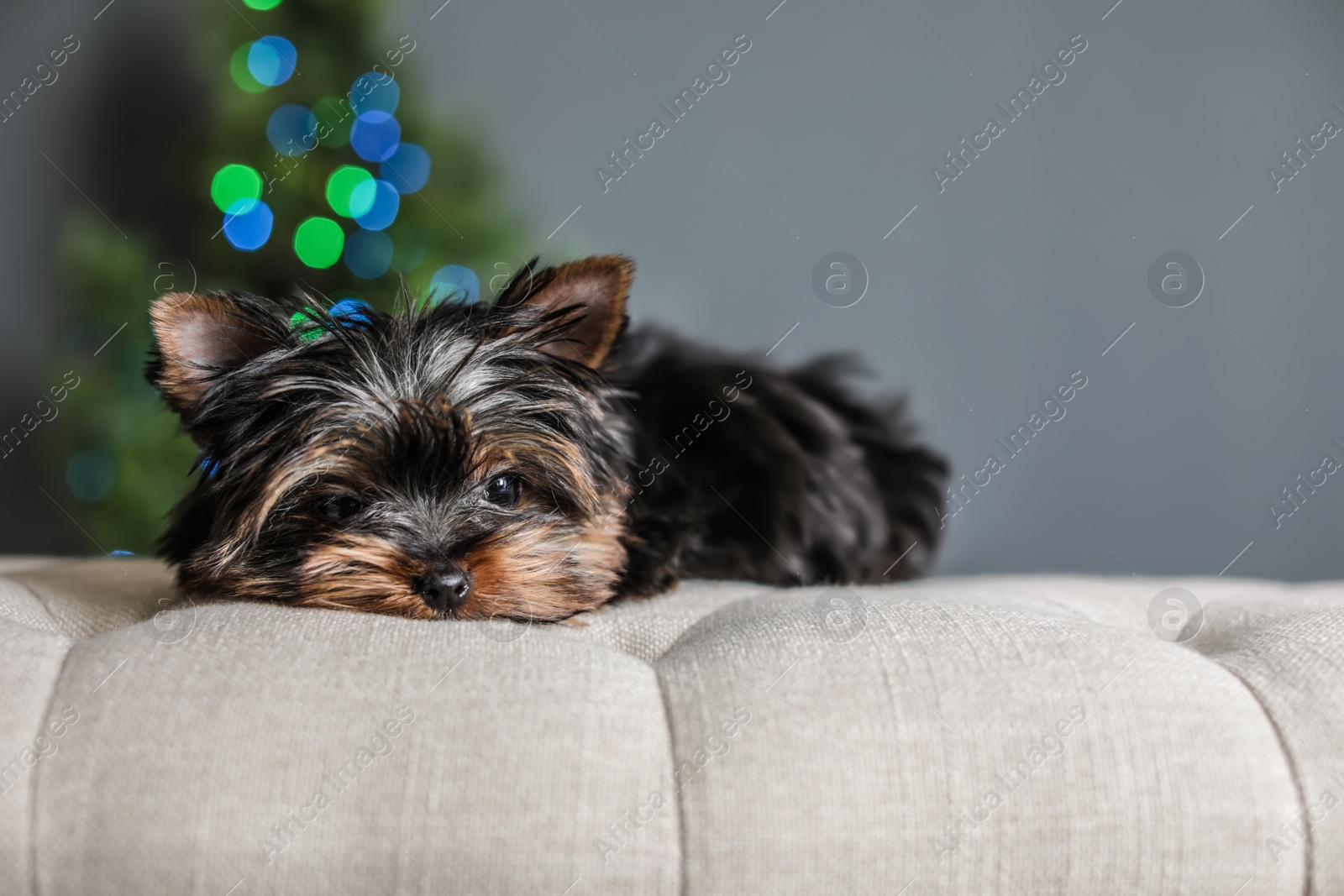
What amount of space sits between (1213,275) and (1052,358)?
0.96 meters

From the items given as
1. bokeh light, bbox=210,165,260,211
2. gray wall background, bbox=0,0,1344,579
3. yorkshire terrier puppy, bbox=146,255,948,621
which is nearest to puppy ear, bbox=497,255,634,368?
yorkshire terrier puppy, bbox=146,255,948,621

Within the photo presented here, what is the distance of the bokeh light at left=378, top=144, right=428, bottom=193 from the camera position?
4383mm

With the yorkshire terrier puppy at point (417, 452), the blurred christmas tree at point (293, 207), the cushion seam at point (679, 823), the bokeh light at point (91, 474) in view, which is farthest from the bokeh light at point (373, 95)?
the cushion seam at point (679, 823)

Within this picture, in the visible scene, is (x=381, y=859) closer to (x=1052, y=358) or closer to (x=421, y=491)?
(x=421, y=491)

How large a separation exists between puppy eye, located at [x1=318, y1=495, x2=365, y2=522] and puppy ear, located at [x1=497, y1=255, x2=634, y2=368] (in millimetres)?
546

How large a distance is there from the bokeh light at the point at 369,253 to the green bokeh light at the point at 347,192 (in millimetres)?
94

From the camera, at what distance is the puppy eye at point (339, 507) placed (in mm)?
2127

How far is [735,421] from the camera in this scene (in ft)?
9.95

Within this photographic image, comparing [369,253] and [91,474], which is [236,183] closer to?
[369,253]

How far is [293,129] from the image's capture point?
14.4 ft

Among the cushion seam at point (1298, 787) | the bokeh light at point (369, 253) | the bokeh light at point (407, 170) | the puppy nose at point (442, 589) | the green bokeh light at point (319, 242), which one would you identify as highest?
the cushion seam at point (1298, 787)

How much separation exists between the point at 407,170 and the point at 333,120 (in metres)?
0.37

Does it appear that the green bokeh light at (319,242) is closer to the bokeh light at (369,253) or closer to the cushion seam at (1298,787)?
the bokeh light at (369,253)

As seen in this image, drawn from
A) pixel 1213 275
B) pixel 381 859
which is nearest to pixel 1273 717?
pixel 381 859
